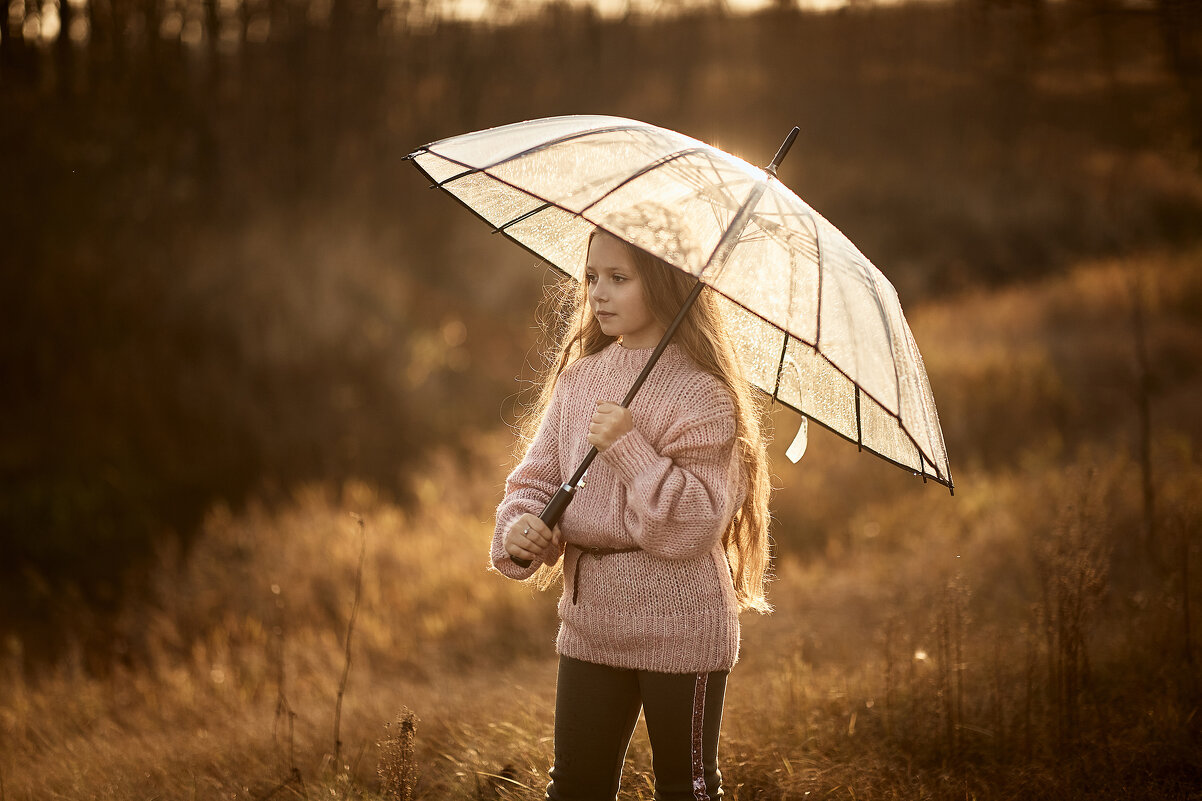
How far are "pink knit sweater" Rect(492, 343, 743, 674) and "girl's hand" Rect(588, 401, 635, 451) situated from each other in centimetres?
2

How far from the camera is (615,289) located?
2.34m

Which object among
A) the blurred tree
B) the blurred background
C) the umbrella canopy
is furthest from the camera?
the blurred tree

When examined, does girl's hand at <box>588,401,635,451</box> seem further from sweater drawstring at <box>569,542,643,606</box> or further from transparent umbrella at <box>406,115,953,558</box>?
sweater drawstring at <box>569,542,643,606</box>

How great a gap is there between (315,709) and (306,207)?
12149mm

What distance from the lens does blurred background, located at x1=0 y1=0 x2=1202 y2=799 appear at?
346 centimetres

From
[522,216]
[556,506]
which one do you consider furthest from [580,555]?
[522,216]

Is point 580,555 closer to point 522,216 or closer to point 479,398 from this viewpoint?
point 522,216

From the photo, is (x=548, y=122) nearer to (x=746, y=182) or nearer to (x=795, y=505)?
(x=746, y=182)

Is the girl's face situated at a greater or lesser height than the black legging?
greater

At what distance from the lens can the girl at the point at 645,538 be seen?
224cm

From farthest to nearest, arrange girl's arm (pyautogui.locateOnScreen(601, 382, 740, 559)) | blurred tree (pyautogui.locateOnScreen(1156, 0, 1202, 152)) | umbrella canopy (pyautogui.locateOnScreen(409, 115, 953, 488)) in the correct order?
blurred tree (pyautogui.locateOnScreen(1156, 0, 1202, 152)) → girl's arm (pyautogui.locateOnScreen(601, 382, 740, 559)) → umbrella canopy (pyautogui.locateOnScreen(409, 115, 953, 488))

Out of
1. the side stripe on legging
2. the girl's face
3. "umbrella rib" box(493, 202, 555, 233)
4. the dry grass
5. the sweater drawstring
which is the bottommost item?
the dry grass

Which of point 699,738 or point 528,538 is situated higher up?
point 528,538

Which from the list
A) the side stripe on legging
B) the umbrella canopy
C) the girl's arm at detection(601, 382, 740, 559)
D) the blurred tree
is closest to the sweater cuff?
the girl's arm at detection(601, 382, 740, 559)
